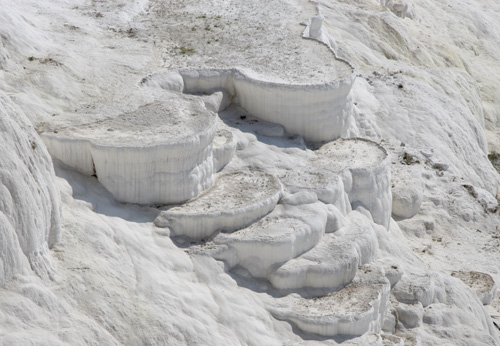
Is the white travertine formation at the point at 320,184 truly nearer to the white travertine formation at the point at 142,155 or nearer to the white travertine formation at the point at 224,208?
the white travertine formation at the point at 224,208

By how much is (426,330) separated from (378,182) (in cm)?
391

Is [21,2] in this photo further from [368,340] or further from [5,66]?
[368,340]

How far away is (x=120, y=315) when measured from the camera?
39.8 feet

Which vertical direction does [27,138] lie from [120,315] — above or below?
above

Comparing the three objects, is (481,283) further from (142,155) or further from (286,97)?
(142,155)

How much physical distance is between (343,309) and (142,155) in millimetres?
4847

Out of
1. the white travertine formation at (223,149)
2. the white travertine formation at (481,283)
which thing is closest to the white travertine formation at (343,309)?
the white travertine formation at (223,149)

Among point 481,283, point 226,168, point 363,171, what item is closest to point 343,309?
point 226,168

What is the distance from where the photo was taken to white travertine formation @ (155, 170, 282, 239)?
47.8ft

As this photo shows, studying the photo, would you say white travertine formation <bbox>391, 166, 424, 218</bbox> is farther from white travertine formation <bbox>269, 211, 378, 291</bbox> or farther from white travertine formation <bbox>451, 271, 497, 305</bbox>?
white travertine formation <bbox>269, 211, 378, 291</bbox>

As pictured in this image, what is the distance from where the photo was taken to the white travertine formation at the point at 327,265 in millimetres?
14680

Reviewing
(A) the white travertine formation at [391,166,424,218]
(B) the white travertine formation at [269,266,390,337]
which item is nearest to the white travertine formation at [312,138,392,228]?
(A) the white travertine formation at [391,166,424,218]

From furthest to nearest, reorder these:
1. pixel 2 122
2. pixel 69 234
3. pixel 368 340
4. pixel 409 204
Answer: pixel 409 204, pixel 368 340, pixel 69 234, pixel 2 122

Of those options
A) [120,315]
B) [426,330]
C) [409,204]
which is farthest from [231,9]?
[120,315]
